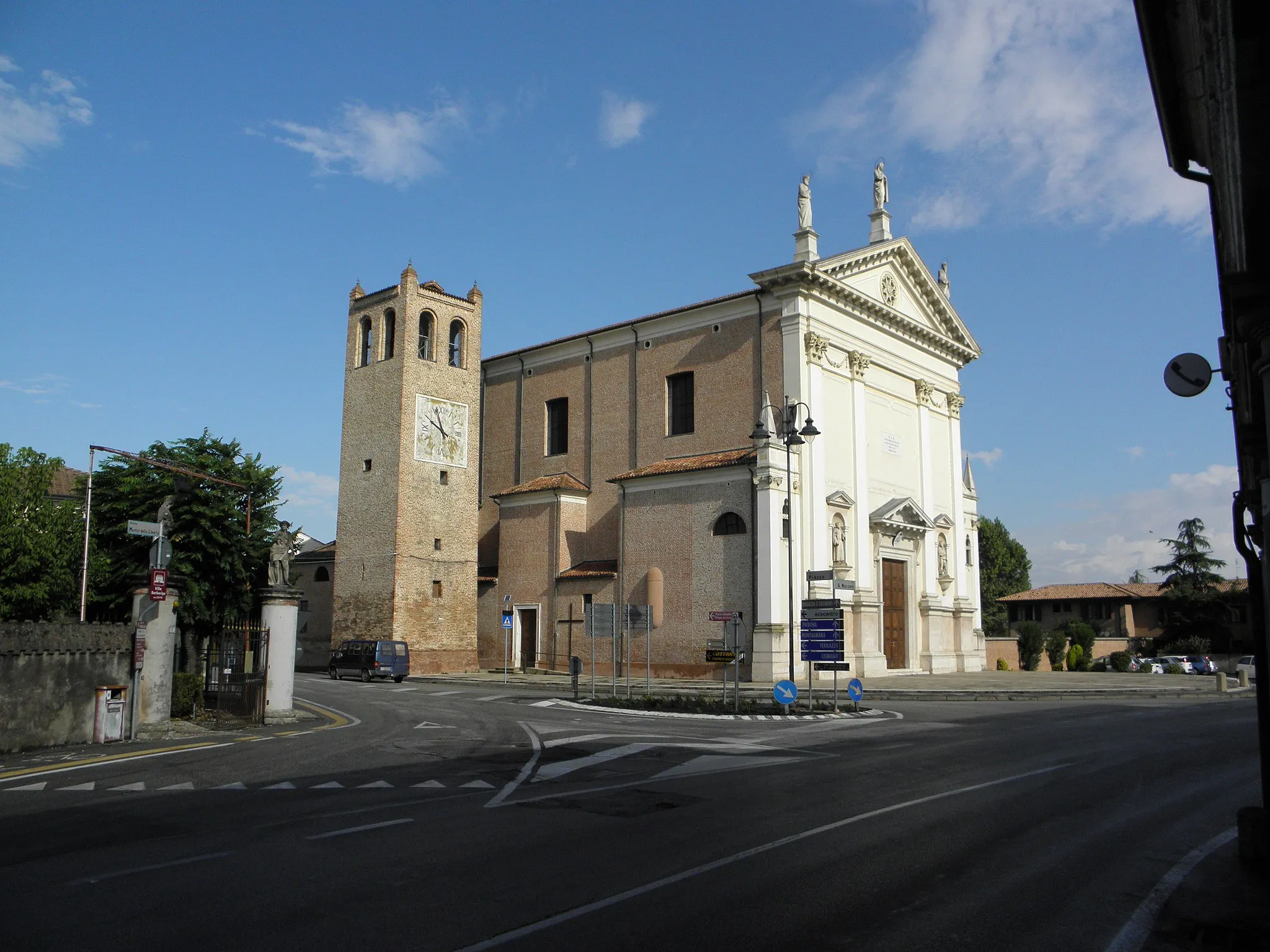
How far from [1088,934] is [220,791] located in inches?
357

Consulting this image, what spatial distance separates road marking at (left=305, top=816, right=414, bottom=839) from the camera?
27.3ft

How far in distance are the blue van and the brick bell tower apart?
1.87 metres

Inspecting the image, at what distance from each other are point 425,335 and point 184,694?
2305cm

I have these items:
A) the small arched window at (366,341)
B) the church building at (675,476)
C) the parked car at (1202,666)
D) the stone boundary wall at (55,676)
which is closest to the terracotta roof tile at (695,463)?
the church building at (675,476)

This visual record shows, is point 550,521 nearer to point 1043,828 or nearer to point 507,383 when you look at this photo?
point 507,383

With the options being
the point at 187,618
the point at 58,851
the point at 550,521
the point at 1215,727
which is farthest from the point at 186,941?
the point at 550,521

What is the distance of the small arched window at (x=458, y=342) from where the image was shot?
42.8 meters

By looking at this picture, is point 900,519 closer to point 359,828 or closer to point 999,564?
point 359,828

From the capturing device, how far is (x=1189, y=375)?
8.48 m

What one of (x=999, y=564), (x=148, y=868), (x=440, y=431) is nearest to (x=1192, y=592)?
(x=999, y=564)

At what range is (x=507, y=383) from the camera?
45844 millimetres

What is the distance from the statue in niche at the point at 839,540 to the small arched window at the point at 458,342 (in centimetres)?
1778

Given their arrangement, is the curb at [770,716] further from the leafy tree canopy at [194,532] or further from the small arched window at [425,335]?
the small arched window at [425,335]

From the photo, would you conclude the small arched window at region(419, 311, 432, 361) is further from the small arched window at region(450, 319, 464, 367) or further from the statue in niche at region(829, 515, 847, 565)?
the statue in niche at region(829, 515, 847, 565)
